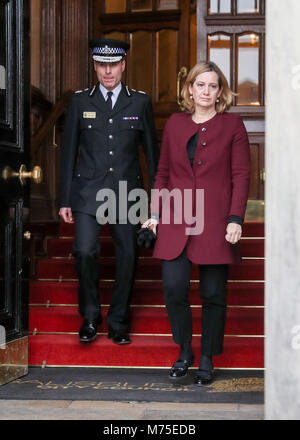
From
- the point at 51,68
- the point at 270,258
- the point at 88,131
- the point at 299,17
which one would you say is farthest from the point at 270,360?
the point at 51,68

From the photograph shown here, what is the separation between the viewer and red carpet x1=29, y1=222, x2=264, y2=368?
4.20 metres

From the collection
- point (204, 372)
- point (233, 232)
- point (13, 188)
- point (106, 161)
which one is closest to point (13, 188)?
point (13, 188)

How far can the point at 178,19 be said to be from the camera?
7.28 metres

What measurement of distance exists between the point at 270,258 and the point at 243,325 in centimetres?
177

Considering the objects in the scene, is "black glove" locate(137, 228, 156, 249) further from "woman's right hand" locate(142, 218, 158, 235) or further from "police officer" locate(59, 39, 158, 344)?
"police officer" locate(59, 39, 158, 344)

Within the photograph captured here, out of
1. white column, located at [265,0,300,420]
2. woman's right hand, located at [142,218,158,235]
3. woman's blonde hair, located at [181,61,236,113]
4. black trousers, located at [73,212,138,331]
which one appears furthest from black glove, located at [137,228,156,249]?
white column, located at [265,0,300,420]

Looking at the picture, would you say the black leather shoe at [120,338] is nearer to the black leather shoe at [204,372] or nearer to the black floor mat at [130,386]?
the black floor mat at [130,386]

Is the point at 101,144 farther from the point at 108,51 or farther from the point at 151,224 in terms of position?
the point at 151,224

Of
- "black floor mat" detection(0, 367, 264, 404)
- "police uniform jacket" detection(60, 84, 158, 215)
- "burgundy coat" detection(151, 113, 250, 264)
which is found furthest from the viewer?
"police uniform jacket" detection(60, 84, 158, 215)

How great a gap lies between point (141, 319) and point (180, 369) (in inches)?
31.0

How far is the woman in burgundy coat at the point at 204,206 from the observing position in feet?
12.1

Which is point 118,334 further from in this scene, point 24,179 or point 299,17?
point 299,17

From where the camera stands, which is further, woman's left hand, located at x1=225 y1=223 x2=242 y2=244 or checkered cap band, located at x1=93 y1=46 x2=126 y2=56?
checkered cap band, located at x1=93 y1=46 x2=126 y2=56

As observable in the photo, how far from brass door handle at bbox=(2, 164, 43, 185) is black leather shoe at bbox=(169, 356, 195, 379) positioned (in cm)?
114
